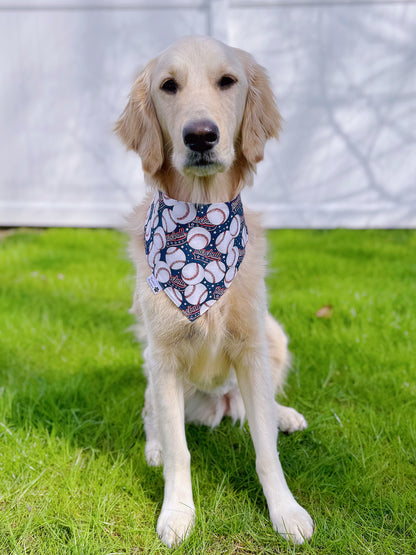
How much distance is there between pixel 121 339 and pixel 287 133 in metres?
3.00

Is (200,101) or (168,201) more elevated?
(200,101)

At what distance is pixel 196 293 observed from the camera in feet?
6.31

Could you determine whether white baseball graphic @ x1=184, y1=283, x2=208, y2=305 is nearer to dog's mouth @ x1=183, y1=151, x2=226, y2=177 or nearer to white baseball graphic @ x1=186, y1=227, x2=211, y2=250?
white baseball graphic @ x1=186, y1=227, x2=211, y2=250

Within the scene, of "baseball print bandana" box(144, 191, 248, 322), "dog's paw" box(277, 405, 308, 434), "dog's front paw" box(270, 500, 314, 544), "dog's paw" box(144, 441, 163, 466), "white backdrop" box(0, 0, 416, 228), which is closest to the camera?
"dog's front paw" box(270, 500, 314, 544)

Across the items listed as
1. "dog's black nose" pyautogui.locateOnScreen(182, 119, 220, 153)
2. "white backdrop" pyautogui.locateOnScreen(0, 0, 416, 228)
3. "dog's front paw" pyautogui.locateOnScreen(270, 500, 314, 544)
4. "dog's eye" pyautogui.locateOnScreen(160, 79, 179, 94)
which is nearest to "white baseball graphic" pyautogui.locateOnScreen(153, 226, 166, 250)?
"dog's black nose" pyautogui.locateOnScreen(182, 119, 220, 153)

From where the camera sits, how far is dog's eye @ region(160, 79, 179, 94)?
1.85m

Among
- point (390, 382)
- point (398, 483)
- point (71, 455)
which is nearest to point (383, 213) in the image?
point (390, 382)

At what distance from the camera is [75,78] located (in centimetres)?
554

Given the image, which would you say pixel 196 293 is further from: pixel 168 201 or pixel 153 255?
pixel 168 201

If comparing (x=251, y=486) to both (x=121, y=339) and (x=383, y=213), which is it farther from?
(x=383, y=213)

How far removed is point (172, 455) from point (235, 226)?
2.78ft

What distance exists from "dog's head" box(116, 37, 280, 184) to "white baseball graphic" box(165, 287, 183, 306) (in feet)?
1.35

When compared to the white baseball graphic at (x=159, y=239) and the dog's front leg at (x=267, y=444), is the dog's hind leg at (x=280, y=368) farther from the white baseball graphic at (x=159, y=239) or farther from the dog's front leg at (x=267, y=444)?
the white baseball graphic at (x=159, y=239)

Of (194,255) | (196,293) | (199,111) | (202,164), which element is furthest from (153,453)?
(199,111)
